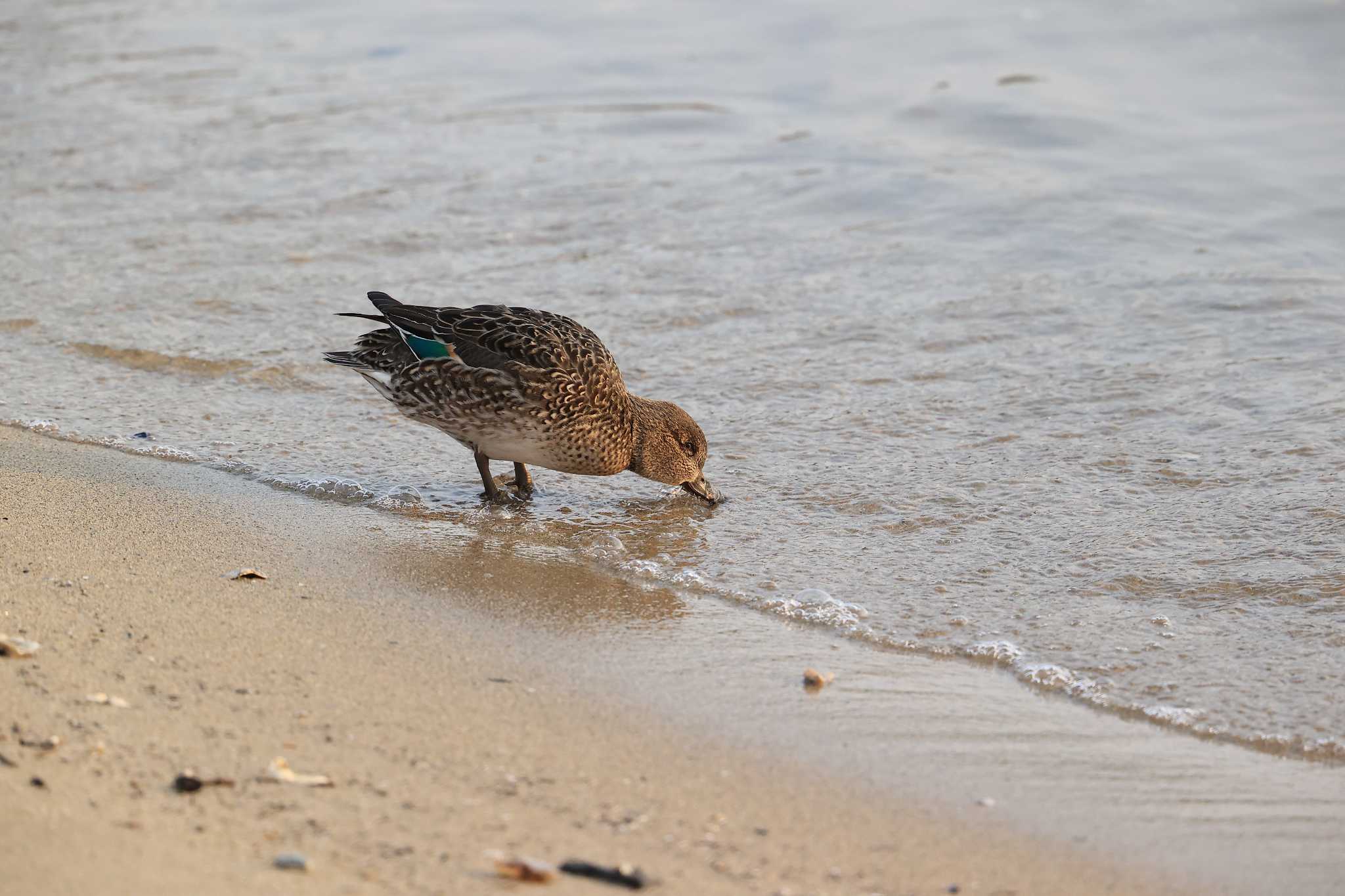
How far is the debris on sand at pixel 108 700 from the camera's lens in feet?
13.2

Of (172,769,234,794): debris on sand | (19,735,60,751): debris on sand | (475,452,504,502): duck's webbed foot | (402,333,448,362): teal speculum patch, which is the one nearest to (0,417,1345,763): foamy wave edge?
(475,452,504,502): duck's webbed foot

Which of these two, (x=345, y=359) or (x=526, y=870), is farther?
(x=345, y=359)

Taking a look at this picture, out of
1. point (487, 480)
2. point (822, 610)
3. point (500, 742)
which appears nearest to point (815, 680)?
point (822, 610)

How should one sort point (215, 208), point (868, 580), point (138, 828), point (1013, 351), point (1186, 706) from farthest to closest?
point (215, 208)
point (1013, 351)
point (868, 580)
point (1186, 706)
point (138, 828)

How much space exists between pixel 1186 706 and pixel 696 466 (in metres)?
2.55

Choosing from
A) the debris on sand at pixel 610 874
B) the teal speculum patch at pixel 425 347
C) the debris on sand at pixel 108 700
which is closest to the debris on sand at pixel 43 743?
the debris on sand at pixel 108 700

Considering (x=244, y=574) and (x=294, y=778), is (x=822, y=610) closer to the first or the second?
(x=244, y=574)

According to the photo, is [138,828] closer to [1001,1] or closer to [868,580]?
[868,580]

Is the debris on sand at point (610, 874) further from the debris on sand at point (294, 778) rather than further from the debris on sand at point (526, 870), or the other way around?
the debris on sand at point (294, 778)

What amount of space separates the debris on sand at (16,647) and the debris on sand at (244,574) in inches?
38.1

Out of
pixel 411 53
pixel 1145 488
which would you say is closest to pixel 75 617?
pixel 1145 488

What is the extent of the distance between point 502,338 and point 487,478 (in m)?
0.65

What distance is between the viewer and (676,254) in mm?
9977

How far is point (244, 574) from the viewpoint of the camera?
5.29 m
